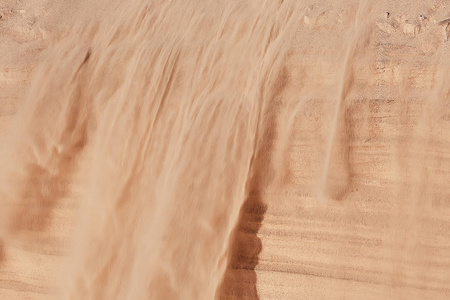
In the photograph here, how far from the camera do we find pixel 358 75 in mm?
2176

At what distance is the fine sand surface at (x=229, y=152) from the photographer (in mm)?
2109

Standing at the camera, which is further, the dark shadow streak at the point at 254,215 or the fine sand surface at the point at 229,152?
the dark shadow streak at the point at 254,215

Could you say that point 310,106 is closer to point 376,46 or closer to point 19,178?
point 376,46

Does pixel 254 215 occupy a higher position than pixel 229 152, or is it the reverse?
pixel 229 152

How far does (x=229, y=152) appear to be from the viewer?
7.44 feet

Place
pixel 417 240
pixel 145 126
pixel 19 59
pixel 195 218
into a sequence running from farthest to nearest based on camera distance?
pixel 19 59, pixel 145 126, pixel 195 218, pixel 417 240

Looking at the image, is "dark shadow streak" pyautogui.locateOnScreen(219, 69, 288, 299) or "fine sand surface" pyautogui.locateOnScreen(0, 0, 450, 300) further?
"dark shadow streak" pyautogui.locateOnScreen(219, 69, 288, 299)

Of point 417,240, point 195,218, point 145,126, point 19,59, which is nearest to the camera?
point 417,240

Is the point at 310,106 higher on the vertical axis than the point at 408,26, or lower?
lower

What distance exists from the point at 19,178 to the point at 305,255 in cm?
136

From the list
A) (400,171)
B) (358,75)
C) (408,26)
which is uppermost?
(408,26)

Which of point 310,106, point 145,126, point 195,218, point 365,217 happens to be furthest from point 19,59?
point 365,217

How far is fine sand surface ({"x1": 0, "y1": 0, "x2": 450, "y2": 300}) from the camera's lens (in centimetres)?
211

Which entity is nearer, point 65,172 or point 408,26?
point 408,26
